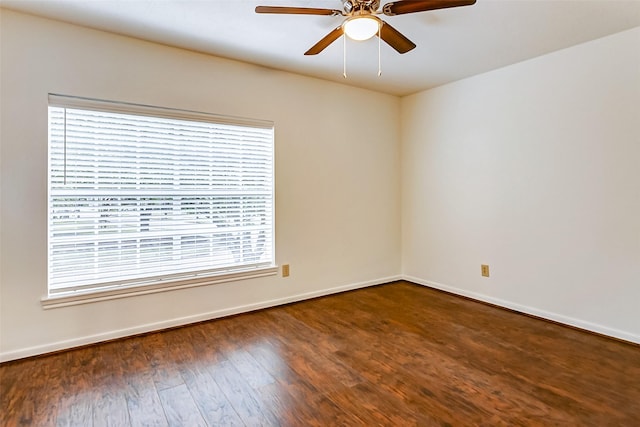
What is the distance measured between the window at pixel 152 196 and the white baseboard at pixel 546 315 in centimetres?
203

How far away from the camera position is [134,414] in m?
1.76

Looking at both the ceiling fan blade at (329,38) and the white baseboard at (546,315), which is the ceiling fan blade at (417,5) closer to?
the ceiling fan blade at (329,38)

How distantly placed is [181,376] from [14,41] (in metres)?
2.45

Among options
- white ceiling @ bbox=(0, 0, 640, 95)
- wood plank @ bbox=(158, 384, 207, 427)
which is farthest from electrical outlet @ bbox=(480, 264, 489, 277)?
wood plank @ bbox=(158, 384, 207, 427)

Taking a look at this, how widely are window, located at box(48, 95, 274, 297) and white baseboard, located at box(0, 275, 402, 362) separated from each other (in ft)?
1.11

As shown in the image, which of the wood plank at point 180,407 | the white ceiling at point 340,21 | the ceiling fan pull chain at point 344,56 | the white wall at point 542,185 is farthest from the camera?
the ceiling fan pull chain at point 344,56

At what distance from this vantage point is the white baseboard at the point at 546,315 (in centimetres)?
262

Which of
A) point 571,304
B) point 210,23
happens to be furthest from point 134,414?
point 571,304

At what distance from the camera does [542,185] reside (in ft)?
10.0

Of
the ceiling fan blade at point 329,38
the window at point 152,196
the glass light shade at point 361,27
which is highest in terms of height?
the ceiling fan blade at point 329,38

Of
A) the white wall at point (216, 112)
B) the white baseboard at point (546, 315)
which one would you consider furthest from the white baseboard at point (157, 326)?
the white baseboard at point (546, 315)

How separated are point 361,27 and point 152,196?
203cm

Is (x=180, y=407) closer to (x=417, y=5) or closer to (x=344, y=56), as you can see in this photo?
(x=417, y=5)

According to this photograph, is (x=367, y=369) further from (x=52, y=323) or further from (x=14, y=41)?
(x=14, y=41)
